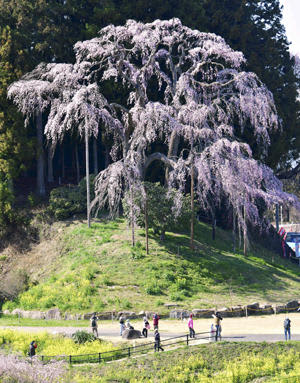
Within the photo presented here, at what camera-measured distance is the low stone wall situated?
1323 inches

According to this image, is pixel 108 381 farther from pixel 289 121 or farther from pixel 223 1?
pixel 223 1

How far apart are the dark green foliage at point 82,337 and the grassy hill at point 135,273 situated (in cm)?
666

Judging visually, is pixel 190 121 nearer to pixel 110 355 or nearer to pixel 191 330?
pixel 191 330

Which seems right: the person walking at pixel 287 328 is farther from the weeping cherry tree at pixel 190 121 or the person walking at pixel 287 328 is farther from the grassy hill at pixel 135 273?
the weeping cherry tree at pixel 190 121

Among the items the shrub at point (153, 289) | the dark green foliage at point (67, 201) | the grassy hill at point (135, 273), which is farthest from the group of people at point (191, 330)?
the dark green foliage at point (67, 201)

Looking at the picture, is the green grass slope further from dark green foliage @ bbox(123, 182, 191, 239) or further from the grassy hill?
dark green foliage @ bbox(123, 182, 191, 239)

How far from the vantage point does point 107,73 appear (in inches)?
1829

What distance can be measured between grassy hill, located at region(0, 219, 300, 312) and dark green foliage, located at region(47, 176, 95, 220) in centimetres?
102

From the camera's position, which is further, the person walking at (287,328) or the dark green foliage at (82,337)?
the dark green foliage at (82,337)

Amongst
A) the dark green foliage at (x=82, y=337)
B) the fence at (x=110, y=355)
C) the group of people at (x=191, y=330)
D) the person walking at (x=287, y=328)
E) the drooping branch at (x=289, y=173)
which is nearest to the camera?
the fence at (x=110, y=355)

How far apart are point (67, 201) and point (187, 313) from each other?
17.5 m

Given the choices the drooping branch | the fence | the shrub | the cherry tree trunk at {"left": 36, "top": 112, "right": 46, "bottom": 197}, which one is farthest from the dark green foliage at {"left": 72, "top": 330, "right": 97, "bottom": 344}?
the drooping branch

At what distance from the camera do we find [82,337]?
27.6m

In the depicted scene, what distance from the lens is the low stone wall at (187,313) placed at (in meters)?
33.6
